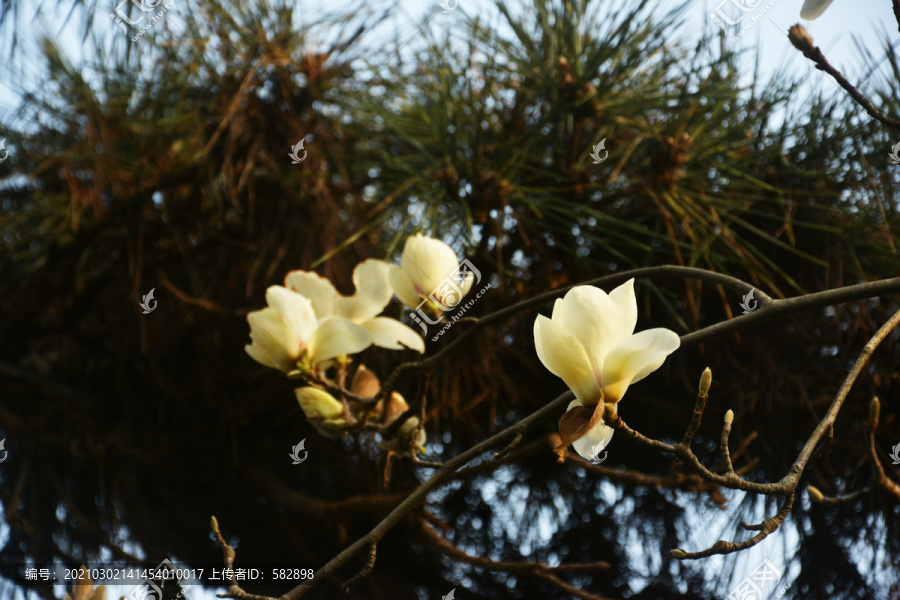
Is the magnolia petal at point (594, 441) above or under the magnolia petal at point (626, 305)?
under

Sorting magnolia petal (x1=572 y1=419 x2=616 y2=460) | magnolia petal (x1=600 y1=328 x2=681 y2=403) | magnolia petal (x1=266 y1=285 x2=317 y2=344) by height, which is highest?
magnolia petal (x1=266 y1=285 x2=317 y2=344)

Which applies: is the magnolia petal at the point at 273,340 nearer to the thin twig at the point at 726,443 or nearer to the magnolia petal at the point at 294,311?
the magnolia petal at the point at 294,311

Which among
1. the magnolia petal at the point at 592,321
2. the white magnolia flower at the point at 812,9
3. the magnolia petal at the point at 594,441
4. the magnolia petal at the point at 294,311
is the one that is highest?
the white magnolia flower at the point at 812,9

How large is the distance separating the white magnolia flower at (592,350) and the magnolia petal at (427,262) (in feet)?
0.38

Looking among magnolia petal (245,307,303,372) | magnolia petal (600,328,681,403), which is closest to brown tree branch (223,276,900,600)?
magnolia petal (600,328,681,403)

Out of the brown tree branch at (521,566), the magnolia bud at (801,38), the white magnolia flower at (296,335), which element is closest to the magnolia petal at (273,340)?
the white magnolia flower at (296,335)

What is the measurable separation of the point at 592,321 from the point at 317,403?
152 mm

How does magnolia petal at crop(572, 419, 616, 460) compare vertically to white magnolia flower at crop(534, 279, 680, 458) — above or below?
below

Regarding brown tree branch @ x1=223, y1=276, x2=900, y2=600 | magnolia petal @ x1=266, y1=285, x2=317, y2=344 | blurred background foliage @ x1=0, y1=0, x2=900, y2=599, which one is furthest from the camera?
blurred background foliage @ x1=0, y1=0, x2=900, y2=599

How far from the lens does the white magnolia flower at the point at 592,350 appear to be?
0.21 m

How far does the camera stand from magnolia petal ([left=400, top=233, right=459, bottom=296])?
1.06 feet

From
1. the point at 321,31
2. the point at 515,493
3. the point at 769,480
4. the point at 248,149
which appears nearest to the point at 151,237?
the point at 248,149

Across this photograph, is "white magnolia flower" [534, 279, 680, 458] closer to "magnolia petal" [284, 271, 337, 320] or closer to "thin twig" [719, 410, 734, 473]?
"thin twig" [719, 410, 734, 473]

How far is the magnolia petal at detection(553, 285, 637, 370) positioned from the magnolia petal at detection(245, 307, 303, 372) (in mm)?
141
